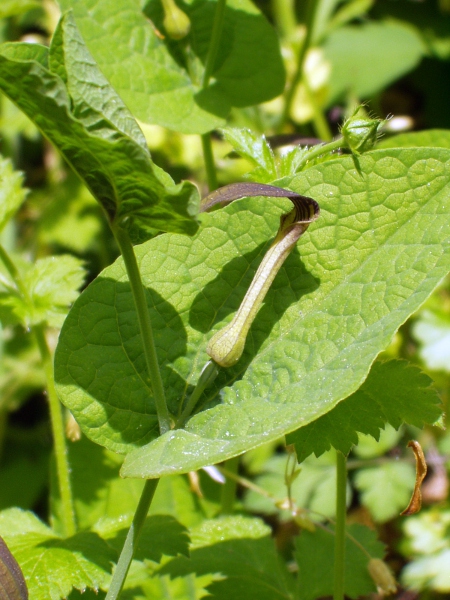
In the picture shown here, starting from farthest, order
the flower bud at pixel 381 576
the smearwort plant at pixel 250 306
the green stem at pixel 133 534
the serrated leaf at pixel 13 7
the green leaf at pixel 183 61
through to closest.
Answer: the serrated leaf at pixel 13 7
the green leaf at pixel 183 61
the flower bud at pixel 381 576
the green stem at pixel 133 534
the smearwort plant at pixel 250 306

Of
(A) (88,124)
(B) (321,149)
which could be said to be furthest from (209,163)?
(A) (88,124)

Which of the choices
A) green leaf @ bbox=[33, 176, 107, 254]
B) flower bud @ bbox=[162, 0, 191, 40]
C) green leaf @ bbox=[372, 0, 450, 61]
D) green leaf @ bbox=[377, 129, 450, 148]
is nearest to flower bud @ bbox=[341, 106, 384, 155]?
green leaf @ bbox=[377, 129, 450, 148]

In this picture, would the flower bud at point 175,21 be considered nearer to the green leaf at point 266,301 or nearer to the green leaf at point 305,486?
the green leaf at point 266,301

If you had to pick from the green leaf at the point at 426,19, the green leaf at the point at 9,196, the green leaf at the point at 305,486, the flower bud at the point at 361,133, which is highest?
the flower bud at the point at 361,133

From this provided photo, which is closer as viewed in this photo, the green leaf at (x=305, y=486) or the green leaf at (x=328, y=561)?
the green leaf at (x=328, y=561)

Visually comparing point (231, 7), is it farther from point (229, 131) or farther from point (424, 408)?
point (424, 408)

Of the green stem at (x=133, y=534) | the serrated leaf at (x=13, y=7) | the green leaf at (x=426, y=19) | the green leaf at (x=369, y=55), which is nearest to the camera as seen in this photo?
the green stem at (x=133, y=534)

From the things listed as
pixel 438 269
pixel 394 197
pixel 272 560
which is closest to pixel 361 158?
pixel 394 197

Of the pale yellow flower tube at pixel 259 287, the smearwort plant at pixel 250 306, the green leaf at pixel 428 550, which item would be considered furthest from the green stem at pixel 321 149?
the green leaf at pixel 428 550
